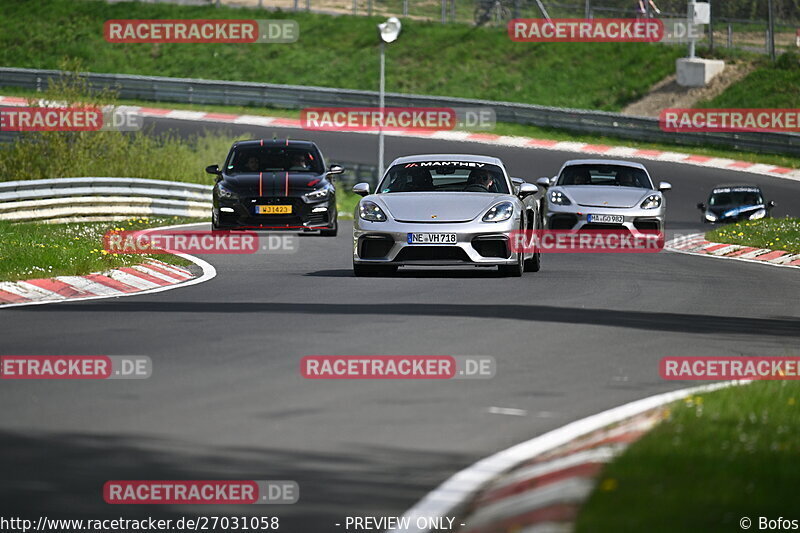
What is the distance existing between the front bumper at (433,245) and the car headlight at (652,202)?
6.77 meters

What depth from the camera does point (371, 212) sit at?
660 inches

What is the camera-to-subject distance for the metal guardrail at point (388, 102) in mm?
45281

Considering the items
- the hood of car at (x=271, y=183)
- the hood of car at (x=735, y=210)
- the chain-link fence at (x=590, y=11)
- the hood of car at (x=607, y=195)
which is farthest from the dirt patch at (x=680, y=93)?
the hood of car at (x=271, y=183)

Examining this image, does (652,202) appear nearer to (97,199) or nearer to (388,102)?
(97,199)

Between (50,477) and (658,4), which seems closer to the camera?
(50,477)

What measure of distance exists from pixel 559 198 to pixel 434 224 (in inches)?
295

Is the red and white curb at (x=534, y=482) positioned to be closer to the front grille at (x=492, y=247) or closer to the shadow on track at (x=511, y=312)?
the shadow on track at (x=511, y=312)

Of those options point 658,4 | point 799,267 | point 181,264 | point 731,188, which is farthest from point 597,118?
point 181,264

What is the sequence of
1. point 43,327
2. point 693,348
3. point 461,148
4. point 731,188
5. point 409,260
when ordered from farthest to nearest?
point 461,148 < point 731,188 < point 409,260 < point 43,327 < point 693,348

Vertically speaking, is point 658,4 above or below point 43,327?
above

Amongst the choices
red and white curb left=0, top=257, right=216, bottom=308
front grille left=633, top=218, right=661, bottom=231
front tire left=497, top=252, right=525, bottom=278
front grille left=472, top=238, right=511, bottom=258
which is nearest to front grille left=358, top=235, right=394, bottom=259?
front grille left=472, top=238, right=511, bottom=258

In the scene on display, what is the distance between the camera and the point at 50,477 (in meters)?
7.15

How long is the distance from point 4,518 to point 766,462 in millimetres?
3501

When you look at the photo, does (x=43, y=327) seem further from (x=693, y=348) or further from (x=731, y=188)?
(x=731, y=188)
